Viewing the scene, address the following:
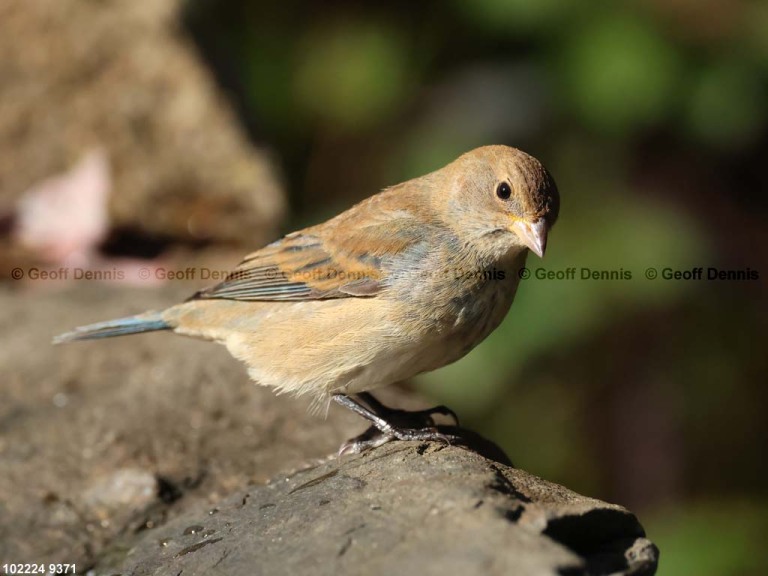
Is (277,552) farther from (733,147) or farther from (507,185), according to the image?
(733,147)

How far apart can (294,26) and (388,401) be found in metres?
3.50

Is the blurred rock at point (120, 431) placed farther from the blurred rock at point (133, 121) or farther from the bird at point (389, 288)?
the blurred rock at point (133, 121)

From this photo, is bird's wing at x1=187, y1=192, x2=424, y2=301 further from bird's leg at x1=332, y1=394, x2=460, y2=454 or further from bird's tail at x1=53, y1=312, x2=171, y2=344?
bird's leg at x1=332, y1=394, x2=460, y2=454

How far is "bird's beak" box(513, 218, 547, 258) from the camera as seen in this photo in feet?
12.6

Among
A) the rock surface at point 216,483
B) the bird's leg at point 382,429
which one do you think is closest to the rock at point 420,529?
the rock surface at point 216,483

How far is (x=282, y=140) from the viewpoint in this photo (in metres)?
7.19

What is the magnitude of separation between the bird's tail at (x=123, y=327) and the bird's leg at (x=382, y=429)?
106 centimetres

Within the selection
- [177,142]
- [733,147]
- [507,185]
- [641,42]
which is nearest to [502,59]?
[641,42]

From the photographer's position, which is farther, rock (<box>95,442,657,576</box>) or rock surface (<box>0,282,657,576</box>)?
rock surface (<box>0,282,657,576</box>)

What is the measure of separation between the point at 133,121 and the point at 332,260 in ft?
9.41

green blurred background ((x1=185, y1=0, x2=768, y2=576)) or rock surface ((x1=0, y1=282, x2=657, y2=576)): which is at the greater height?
green blurred background ((x1=185, y1=0, x2=768, y2=576))

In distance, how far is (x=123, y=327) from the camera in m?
4.71

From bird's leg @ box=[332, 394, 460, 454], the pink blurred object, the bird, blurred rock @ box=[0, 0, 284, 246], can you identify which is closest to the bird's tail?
the bird

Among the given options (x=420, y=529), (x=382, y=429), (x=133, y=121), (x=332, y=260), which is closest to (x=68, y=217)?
(x=133, y=121)
